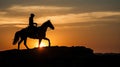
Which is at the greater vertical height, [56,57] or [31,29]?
[31,29]

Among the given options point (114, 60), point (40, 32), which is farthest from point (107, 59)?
point (40, 32)

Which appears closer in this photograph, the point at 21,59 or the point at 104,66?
the point at 104,66

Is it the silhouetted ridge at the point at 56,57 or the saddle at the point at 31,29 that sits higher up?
the saddle at the point at 31,29

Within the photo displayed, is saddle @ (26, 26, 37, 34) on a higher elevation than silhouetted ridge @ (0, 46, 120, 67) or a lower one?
higher

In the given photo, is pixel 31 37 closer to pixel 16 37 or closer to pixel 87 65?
pixel 16 37

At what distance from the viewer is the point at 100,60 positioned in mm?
41625

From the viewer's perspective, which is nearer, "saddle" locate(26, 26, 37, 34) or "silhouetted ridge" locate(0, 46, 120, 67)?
"silhouetted ridge" locate(0, 46, 120, 67)

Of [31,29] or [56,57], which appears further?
[31,29]

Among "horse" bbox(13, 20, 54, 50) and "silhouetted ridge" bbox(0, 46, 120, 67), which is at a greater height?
"horse" bbox(13, 20, 54, 50)

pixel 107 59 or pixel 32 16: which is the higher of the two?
pixel 32 16

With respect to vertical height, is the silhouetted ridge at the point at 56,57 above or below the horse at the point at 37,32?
below

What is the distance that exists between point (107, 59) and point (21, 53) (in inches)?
319

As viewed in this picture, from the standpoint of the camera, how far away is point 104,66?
1610 inches

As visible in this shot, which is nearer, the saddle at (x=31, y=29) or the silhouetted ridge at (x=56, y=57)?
the silhouetted ridge at (x=56, y=57)
